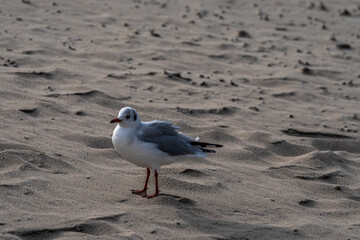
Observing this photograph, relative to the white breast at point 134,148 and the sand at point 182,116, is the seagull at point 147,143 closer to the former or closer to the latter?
the white breast at point 134,148

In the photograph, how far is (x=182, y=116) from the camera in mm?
6629

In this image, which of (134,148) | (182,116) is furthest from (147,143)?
(182,116)

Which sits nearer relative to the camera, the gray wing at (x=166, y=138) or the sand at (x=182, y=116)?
the sand at (x=182, y=116)

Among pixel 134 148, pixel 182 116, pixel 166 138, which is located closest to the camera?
pixel 134 148

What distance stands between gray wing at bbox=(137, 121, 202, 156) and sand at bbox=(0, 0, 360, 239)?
0.34 metres

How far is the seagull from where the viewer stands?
15.6ft

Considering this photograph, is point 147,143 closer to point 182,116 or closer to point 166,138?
point 166,138

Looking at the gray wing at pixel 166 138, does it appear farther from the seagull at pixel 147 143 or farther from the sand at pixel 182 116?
the sand at pixel 182 116

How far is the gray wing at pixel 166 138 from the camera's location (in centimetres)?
484

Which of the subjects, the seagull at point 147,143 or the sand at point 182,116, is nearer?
the sand at point 182,116

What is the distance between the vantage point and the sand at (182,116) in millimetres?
4570

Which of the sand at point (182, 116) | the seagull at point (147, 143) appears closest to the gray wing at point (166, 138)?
the seagull at point (147, 143)

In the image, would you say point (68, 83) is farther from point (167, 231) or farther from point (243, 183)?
point (167, 231)

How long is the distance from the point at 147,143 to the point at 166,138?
0.19 meters
